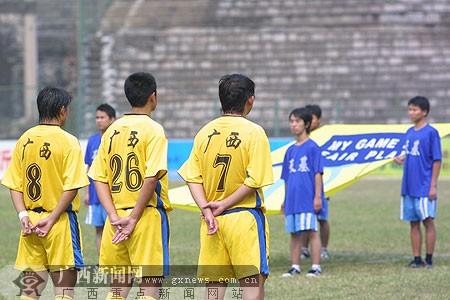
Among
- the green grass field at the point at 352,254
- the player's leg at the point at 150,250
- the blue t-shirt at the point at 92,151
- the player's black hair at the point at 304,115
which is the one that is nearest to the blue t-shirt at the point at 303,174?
the player's black hair at the point at 304,115

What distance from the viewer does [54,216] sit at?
23.8 feet

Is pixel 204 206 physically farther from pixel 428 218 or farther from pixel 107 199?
pixel 428 218

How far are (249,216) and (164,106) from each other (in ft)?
79.1

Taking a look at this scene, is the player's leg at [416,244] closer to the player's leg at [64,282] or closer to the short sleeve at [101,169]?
the player's leg at [64,282]

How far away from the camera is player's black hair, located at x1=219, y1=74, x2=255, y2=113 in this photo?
7012 mm

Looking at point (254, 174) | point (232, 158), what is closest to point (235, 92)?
point (232, 158)

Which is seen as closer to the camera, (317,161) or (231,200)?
(231,200)

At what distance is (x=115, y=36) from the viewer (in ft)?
108

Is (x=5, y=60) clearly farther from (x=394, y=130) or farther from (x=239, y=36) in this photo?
(x=394, y=130)

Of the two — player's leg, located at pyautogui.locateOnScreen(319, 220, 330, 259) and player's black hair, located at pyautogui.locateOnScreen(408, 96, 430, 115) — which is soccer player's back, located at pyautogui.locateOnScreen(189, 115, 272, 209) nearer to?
player's black hair, located at pyautogui.locateOnScreen(408, 96, 430, 115)

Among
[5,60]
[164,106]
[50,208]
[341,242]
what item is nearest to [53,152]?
[50,208]

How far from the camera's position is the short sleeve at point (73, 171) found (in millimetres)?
7246

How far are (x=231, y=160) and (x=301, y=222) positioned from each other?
409 cm

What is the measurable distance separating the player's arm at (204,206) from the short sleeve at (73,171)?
79cm
